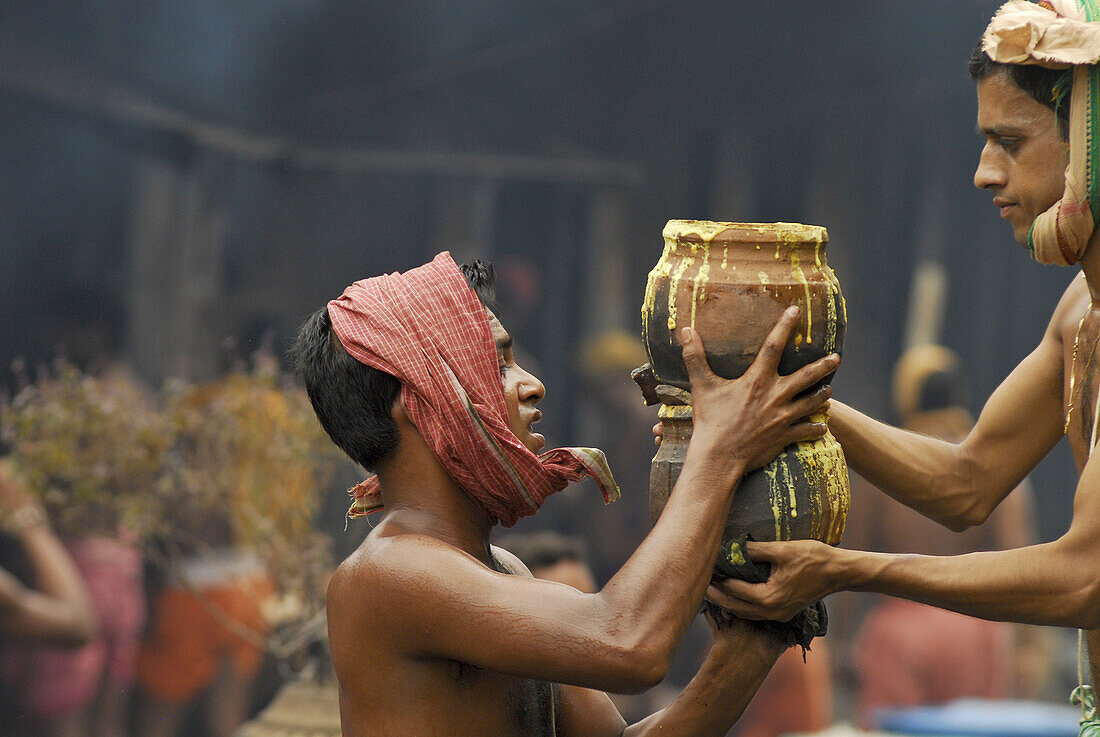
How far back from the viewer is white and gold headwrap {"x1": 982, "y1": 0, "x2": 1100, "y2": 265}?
2.69m

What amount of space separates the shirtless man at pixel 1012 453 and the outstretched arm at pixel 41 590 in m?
4.00

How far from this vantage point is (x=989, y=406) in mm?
3496

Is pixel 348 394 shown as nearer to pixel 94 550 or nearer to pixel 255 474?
pixel 255 474

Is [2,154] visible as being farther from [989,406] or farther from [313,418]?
[989,406]

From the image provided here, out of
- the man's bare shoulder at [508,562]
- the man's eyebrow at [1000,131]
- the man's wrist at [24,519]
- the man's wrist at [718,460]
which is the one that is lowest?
the man's wrist at [24,519]

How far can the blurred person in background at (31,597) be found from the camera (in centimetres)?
577

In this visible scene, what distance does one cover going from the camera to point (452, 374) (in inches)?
97.3

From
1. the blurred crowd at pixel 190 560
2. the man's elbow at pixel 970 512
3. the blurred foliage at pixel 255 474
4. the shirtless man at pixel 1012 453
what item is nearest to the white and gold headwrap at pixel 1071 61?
the shirtless man at pixel 1012 453

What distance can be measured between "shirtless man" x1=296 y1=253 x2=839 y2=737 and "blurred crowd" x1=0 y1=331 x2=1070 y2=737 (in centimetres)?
258

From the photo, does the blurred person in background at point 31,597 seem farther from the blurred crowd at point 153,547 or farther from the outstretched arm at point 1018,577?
the outstretched arm at point 1018,577

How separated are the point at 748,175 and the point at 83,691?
4.50 metres

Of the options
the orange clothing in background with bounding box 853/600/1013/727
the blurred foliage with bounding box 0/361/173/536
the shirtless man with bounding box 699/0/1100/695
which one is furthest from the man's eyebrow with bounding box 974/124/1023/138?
the orange clothing in background with bounding box 853/600/1013/727

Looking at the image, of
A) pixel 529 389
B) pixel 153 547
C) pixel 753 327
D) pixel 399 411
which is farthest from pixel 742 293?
pixel 153 547

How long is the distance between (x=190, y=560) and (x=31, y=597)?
28.1 inches
